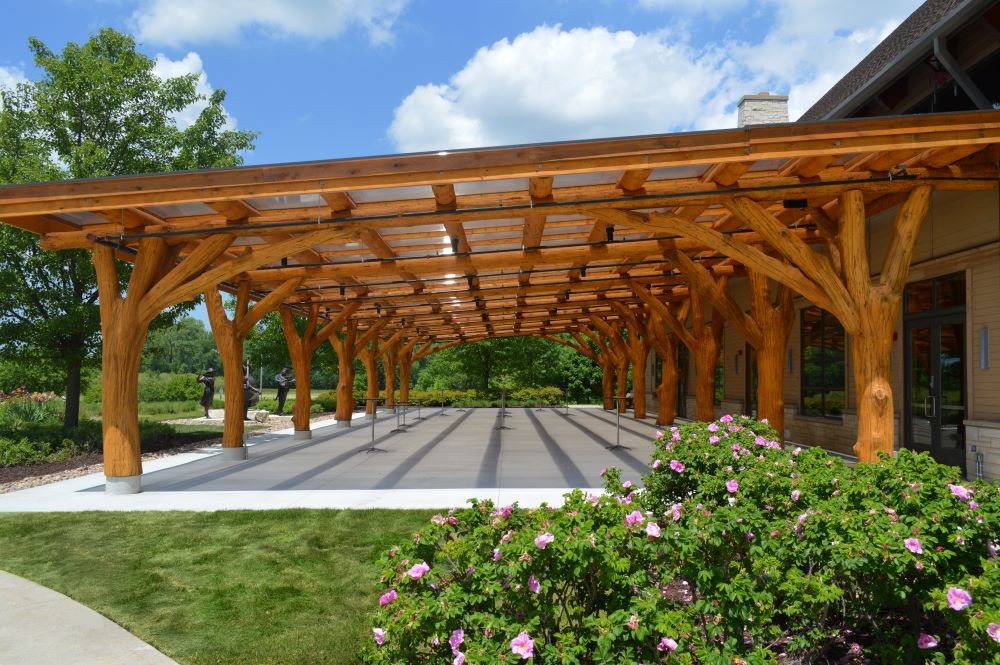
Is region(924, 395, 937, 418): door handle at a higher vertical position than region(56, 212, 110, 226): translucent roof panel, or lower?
lower

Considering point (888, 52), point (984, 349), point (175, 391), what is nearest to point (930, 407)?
point (984, 349)

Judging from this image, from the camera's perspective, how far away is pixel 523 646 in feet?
8.43

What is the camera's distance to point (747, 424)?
5816 mm

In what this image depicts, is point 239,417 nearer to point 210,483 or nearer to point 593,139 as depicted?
point 210,483

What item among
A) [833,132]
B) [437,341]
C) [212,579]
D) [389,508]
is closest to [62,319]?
[389,508]

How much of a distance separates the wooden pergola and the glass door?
5.34 feet

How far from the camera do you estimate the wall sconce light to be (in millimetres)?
8164

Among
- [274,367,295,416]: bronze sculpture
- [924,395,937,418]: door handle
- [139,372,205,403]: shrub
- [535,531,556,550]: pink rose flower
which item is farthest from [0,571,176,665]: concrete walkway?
[139,372,205,403]: shrub

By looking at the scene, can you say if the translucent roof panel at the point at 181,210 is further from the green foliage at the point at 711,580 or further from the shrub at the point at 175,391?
the shrub at the point at 175,391

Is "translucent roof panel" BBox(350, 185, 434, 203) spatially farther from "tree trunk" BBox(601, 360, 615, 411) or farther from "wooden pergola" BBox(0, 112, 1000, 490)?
"tree trunk" BBox(601, 360, 615, 411)

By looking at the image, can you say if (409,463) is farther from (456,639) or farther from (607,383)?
(607,383)

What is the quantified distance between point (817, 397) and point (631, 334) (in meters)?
9.34

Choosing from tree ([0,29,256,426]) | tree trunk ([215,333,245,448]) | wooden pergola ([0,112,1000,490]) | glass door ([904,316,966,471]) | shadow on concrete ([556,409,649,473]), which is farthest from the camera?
tree ([0,29,256,426])

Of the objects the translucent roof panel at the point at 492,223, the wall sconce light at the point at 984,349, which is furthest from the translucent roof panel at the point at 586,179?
the wall sconce light at the point at 984,349
